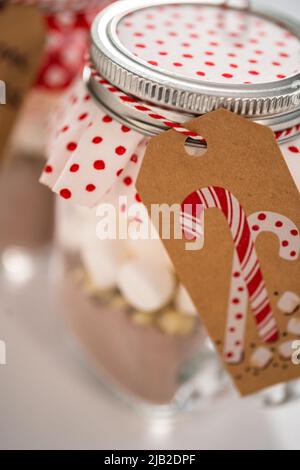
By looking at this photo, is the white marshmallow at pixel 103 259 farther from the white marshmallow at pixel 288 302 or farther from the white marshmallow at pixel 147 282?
the white marshmallow at pixel 288 302

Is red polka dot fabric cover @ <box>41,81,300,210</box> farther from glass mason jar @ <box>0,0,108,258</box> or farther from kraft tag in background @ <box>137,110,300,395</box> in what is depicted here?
glass mason jar @ <box>0,0,108,258</box>

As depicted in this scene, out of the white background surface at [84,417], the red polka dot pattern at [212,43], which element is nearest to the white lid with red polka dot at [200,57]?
the red polka dot pattern at [212,43]

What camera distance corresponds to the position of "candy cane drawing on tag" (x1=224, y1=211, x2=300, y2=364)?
0.38 m

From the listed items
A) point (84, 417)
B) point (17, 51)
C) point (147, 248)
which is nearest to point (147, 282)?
point (147, 248)

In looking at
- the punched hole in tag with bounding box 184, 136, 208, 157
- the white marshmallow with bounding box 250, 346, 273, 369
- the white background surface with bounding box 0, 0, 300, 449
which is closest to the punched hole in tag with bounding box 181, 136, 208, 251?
the punched hole in tag with bounding box 184, 136, 208, 157

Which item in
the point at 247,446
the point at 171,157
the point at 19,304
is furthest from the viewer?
the point at 19,304

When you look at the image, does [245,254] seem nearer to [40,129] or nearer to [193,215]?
[193,215]

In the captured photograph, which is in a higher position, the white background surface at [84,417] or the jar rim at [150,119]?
the jar rim at [150,119]

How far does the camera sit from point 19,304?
61 centimetres

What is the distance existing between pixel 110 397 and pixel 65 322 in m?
0.09

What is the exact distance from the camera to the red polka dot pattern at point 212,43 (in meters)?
0.40

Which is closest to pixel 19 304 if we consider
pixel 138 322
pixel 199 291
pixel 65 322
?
pixel 65 322

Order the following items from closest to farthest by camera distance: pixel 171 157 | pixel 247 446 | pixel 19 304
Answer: pixel 171 157
pixel 247 446
pixel 19 304

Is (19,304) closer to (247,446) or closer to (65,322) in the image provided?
(65,322)
